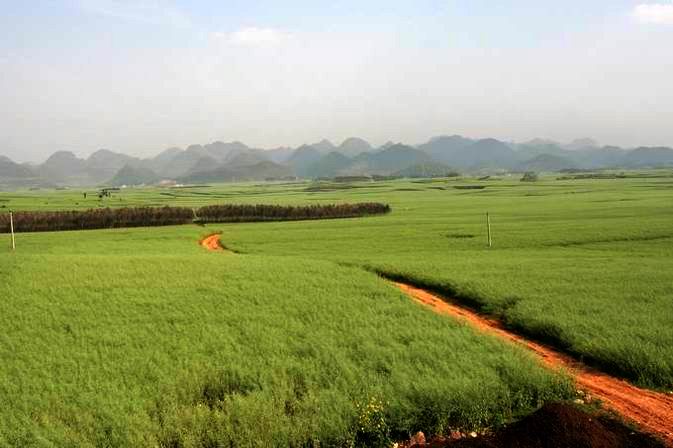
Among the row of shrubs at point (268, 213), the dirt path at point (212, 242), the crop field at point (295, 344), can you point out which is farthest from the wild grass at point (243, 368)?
the row of shrubs at point (268, 213)

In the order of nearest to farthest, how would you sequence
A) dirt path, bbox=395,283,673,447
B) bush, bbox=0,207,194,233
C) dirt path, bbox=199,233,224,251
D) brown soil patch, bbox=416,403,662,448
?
brown soil patch, bbox=416,403,662,448, dirt path, bbox=395,283,673,447, dirt path, bbox=199,233,224,251, bush, bbox=0,207,194,233

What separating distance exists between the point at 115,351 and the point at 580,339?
41.3 ft

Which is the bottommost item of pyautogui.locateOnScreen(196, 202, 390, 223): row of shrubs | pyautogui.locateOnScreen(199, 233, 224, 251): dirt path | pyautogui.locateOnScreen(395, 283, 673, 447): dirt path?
pyautogui.locateOnScreen(395, 283, 673, 447): dirt path

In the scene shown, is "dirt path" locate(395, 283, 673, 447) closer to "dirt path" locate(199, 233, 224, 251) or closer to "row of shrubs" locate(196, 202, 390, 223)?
"dirt path" locate(199, 233, 224, 251)

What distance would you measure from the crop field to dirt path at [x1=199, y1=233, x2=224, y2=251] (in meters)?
12.6

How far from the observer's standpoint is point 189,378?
1223cm

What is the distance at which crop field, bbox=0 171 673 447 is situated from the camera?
1037 cm

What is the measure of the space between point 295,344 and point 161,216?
53.2m

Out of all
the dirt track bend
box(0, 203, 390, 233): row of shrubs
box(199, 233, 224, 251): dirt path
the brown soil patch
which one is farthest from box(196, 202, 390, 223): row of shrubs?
the brown soil patch

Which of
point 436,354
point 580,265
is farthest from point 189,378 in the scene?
point 580,265

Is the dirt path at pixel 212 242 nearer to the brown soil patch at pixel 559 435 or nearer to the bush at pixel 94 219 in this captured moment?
the bush at pixel 94 219

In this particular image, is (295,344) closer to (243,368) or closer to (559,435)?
(243,368)

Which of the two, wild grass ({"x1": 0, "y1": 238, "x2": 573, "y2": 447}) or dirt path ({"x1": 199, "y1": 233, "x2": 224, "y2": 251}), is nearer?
wild grass ({"x1": 0, "y1": 238, "x2": 573, "y2": 447})

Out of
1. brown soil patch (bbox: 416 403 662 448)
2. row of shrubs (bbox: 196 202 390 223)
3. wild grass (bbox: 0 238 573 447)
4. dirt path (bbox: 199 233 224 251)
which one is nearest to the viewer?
brown soil patch (bbox: 416 403 662 448)
